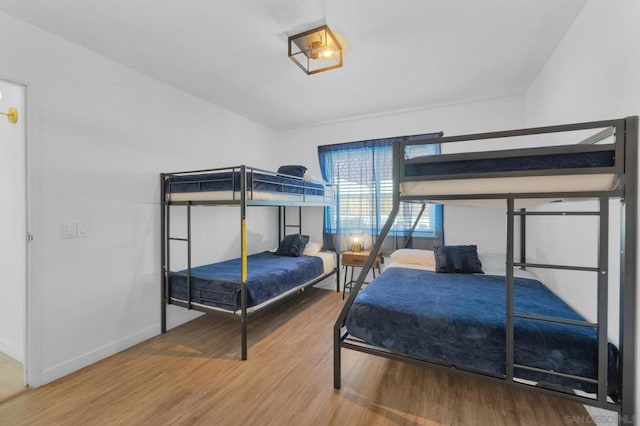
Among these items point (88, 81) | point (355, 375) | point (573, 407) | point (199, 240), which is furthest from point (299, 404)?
point (88, 81)

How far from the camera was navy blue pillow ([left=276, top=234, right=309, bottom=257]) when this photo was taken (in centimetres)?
396

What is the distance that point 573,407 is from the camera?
180cm

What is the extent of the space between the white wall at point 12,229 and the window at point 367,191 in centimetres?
329

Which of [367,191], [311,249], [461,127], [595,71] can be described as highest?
[461,127]

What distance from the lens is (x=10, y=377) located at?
2131mm

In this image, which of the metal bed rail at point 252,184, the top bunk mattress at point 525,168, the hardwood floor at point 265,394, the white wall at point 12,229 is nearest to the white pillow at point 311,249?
the metal bed rail at point 252,184

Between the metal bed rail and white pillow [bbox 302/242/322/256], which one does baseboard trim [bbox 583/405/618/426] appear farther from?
white pillow [bbox 302/242/322/256]

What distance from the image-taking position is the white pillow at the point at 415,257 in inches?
129

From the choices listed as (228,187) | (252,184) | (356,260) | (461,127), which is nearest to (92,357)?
(228,187)

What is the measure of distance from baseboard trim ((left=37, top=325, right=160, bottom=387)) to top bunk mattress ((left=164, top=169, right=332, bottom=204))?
1.36 metres

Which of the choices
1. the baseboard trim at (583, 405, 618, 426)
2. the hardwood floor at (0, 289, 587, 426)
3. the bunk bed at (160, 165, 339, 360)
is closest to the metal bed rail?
the bunk bed at (160, 165, 339, 360)

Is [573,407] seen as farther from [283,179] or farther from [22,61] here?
[22,61]

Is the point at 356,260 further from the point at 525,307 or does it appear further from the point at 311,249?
the point at 525,307

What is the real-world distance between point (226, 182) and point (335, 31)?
5.03 ft
